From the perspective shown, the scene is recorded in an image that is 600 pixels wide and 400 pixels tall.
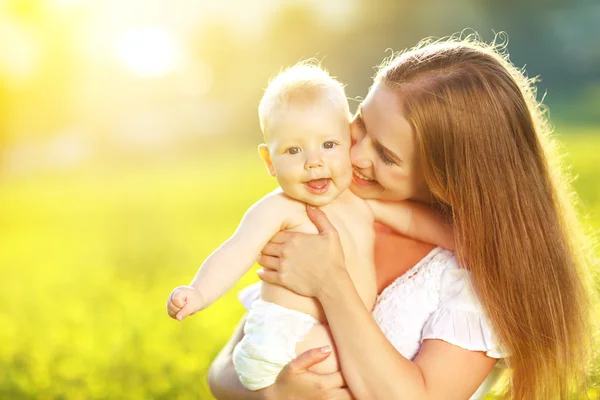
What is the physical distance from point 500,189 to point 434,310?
429 mm

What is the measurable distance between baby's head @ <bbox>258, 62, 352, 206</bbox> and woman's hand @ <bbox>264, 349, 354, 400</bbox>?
48 cm

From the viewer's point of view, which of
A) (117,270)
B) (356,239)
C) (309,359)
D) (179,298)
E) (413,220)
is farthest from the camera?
(117,270)


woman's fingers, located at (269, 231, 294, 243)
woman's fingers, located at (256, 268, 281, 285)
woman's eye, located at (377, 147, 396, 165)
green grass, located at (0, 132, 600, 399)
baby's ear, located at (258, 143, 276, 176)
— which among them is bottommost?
woman's fingers, located at (256, 268, 281, 285)

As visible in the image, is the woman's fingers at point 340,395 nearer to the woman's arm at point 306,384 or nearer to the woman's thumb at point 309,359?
the woman's arm at point 306,384

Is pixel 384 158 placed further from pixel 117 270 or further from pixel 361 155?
pixel 117 270

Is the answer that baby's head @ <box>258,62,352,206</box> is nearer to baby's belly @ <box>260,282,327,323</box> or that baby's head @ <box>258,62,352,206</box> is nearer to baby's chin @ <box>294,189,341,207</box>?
baby's chin @ <box>294,189,341,207</box>

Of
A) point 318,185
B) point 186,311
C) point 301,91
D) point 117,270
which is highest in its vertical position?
point 117,270

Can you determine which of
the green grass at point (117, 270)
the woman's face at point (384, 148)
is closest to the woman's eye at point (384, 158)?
the woman's face at point (384, 148)

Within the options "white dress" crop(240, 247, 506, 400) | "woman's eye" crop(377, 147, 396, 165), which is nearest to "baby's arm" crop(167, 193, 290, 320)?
"woman's eye" crop(377, 147, 396, 165)

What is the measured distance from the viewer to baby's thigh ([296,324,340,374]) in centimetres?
225

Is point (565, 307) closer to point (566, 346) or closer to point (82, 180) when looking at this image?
point (566, 346)

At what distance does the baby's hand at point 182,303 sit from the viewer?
6.82 ft

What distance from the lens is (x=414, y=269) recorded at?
7.98 feet

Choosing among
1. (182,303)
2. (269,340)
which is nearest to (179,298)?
(182,303)
